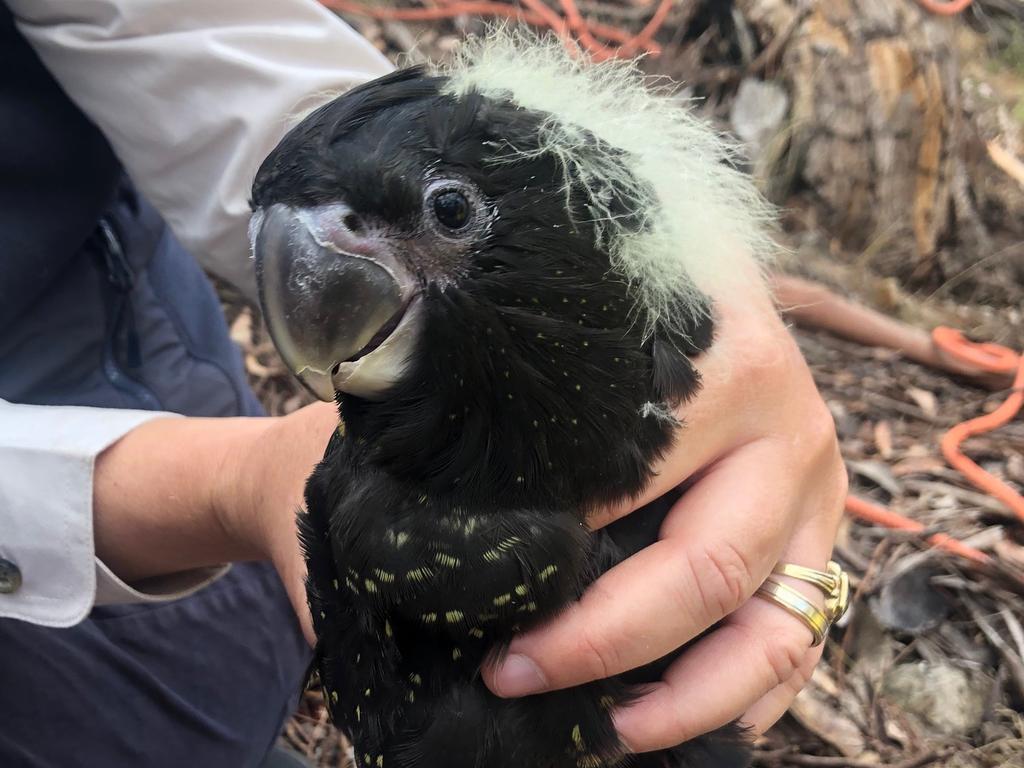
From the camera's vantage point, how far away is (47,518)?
149 cm

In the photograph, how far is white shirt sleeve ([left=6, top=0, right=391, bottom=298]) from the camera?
1.73 meters

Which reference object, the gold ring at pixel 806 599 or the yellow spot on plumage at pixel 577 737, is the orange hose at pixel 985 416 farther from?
the yellow spot on plumage at pixel 577 737

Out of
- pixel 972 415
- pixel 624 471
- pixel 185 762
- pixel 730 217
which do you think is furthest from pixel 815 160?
pixel 185 762

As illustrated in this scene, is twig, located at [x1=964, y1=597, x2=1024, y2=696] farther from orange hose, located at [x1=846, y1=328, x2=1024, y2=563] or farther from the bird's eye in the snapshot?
the bird's eye

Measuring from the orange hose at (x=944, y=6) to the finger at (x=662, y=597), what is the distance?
3442mm

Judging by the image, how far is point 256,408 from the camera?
239cm

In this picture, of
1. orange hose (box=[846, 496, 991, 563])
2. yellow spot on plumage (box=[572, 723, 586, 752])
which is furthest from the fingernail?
orange hose (box=[846, 496, 991, 563])

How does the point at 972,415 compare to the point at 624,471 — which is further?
the point at 972,415

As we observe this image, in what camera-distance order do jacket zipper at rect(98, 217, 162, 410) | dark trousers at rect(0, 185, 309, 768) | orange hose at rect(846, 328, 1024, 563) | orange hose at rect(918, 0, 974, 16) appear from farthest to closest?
orange hose at rect(918, 0, 974, 16), orange hose at rect(846, 328, 1024, 563), jacket zipper at rect(98, 217, 162, 410), dark trousers at rect(0, 185, 309, 768)

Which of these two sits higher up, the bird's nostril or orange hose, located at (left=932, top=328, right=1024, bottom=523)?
the bird's nostril

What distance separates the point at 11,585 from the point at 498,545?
A: 3.12 feet

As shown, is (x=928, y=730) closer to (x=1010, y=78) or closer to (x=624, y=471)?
(x=624, y=471)

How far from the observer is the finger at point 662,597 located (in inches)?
45.6

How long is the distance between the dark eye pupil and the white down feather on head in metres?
0.08
